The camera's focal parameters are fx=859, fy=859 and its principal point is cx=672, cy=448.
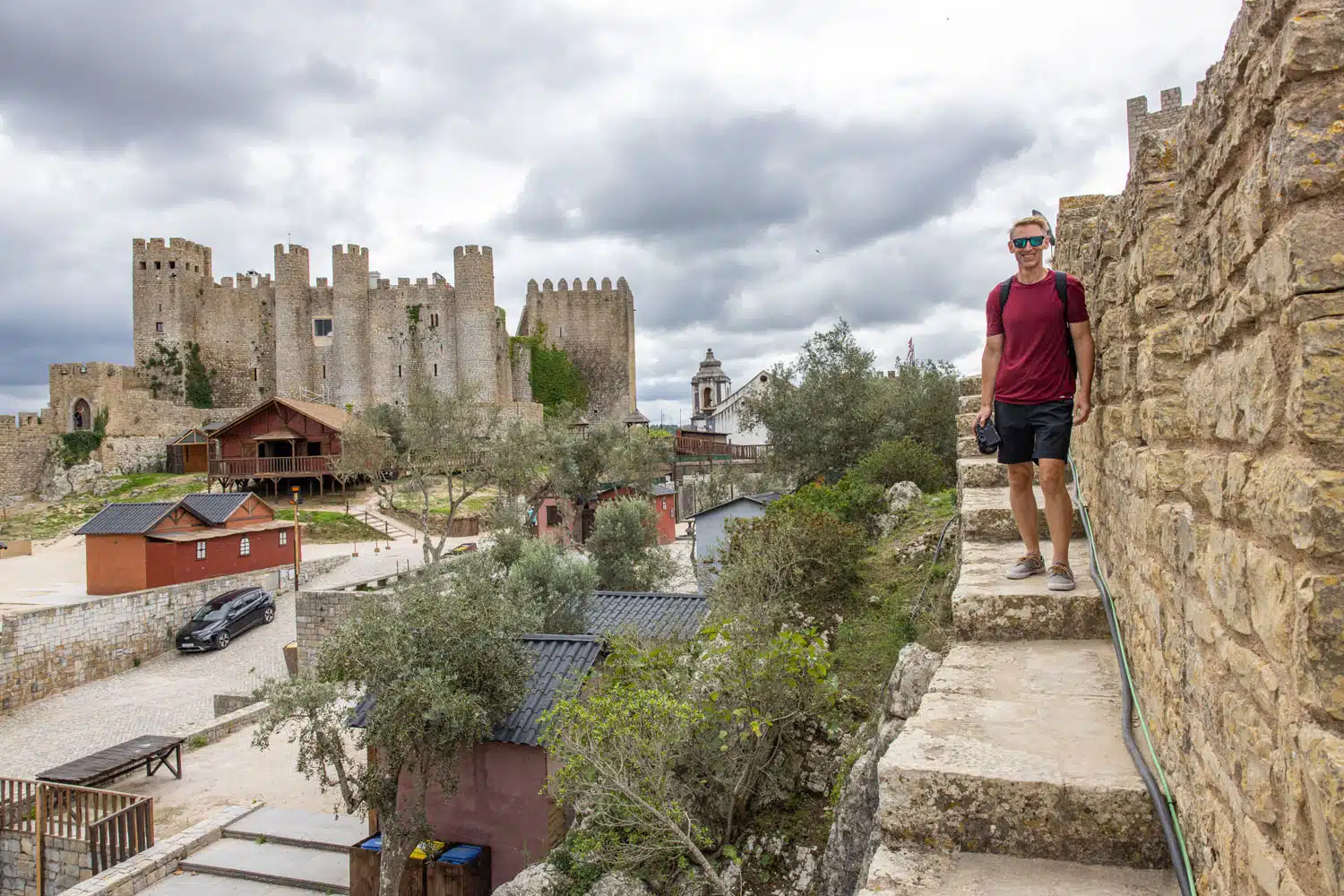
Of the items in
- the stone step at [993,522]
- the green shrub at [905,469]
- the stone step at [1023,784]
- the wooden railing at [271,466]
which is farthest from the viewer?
the wooden railing at [271,466]

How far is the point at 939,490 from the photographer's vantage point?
14.3 meters

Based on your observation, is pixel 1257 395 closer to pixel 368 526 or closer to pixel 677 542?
pixel 677 542

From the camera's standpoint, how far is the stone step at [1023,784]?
2535 millimetres

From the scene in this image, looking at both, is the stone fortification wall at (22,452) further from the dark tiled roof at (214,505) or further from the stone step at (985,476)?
the stone step at (985,476)

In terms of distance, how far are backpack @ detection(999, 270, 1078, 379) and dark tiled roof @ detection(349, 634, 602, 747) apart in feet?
21.0

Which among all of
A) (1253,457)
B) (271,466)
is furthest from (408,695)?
(271,466)

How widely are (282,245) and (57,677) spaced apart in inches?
1309

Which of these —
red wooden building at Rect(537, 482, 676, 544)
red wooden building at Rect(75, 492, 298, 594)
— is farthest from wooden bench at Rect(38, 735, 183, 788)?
red wooden building at Rect(537, 482, 676, 544)

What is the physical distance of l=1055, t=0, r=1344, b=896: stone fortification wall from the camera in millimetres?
1379

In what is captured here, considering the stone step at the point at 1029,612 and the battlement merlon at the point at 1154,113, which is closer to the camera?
the stone step at the point at 1029,612

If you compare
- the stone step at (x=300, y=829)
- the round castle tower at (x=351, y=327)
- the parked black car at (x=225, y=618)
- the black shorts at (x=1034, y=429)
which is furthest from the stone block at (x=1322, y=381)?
the round castle tower at (x=351, y=327)

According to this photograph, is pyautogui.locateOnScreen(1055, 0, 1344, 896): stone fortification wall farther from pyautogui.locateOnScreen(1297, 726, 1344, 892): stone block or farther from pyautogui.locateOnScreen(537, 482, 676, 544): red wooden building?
pyautogui.locateOnScreen(537, 482, 676, 544): red wooden building

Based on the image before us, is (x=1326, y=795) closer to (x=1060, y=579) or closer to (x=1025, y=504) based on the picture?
(x=1060, y=579)

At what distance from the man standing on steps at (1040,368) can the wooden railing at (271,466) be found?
118ft
